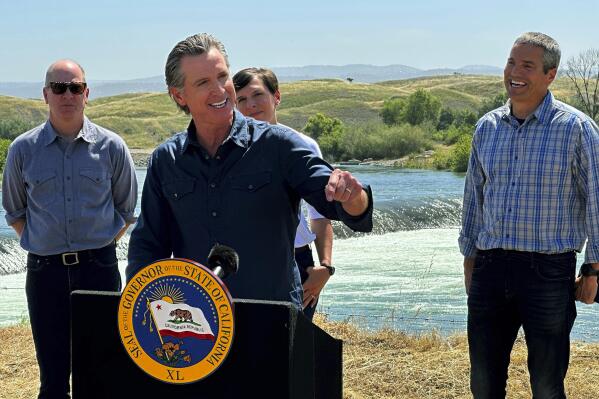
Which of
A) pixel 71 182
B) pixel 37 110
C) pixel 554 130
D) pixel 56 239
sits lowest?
pixel 37 110

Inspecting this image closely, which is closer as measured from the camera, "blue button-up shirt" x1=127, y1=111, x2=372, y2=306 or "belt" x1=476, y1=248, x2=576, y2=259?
"blue button-up shirt" x1=127, y1=111, x2=372, y2=306

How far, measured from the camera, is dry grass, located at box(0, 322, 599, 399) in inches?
193

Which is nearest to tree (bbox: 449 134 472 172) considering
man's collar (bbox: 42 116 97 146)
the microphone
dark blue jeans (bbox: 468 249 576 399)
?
man's collar (bbox: 42 116 97 146)

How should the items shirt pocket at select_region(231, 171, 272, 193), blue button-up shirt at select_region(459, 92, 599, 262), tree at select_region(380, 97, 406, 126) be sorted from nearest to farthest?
shirt pocket at select_region(231, 171, 272, 193) < blue button-up shirt at select_region(459, 92, 599, 262) < tree at select_region(380, 97, 406, 126)

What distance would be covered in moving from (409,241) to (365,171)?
695 inches

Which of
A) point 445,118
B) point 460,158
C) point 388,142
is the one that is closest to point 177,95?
point 460,158

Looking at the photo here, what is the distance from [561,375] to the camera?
3.55 meters

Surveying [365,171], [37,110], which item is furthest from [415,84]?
[365,171]

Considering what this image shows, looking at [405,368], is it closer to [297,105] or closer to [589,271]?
[589,271]

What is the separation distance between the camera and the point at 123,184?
4.23m

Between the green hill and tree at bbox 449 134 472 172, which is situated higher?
tree at bbox 449 134 472 172

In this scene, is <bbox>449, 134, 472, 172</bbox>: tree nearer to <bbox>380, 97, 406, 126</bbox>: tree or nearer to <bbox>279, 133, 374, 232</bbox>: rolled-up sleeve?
<bbox>279, 133, 374, 232</bbox>: rolled-up sleeve

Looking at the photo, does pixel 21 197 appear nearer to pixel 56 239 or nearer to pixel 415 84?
pixel 56 239

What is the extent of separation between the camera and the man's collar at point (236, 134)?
242 cm
